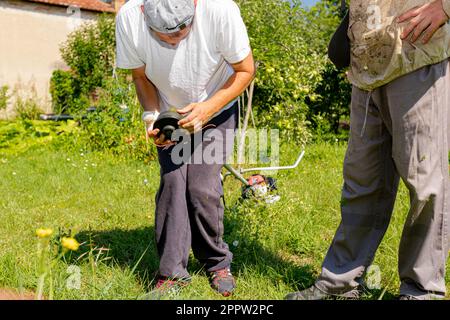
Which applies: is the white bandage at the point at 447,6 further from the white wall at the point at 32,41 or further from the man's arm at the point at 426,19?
the white wall at the point at 32,41

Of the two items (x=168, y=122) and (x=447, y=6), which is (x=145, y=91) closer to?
(x=168, y=122)

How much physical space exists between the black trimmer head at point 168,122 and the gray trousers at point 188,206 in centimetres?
18

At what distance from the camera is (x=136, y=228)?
359cm

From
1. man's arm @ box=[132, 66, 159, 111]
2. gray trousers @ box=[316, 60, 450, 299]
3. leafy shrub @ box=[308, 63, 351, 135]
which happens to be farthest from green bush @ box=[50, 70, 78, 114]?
gray trousers @ box=[316, 60, 450, 299]

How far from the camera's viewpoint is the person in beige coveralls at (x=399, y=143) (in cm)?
202

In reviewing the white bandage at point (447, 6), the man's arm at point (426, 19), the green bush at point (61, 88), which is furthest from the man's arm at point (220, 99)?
the green bush at point (61, 88)

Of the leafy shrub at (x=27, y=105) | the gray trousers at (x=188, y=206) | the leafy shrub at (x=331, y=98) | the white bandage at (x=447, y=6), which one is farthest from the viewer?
the leafy shrub at (x=27, y=105)

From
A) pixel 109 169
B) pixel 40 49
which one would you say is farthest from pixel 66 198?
pixel 40 49

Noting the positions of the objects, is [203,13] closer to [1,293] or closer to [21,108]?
[1,293]

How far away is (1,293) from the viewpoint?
206 centimetres

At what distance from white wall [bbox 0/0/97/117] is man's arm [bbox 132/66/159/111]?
11.6 metres

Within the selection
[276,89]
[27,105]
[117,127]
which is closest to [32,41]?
[27,105]

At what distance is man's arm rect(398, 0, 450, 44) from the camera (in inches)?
76.1

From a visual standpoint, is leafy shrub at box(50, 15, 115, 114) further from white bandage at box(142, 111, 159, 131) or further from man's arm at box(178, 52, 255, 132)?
man's arm at box(178, 52, 255, 132)
